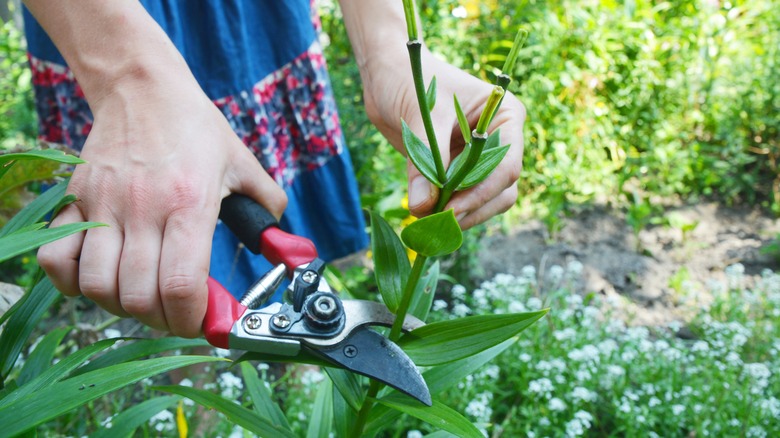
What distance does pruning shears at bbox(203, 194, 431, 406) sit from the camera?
2.56 feet

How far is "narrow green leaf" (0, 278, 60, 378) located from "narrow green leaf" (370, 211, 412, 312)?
39 centimetres

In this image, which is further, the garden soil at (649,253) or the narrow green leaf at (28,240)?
the garden soil at (649,253)

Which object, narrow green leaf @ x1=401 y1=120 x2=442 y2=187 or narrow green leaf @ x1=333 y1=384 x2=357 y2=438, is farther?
narrow green leaf @ x1=333 y1=384 x2=357 y2=438

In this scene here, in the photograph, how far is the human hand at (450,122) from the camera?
0.83 meters

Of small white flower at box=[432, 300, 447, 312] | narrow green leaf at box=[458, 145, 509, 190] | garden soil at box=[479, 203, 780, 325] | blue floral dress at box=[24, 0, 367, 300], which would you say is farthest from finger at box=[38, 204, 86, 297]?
garden soil at box=[479, 203, 780, 325]

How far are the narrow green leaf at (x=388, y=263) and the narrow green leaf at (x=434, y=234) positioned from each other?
10cm

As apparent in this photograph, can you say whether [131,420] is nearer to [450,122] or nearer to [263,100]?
[450,122]

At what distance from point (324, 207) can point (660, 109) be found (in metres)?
1.72

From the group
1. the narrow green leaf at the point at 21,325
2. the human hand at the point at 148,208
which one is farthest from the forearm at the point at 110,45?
the narrow green leaf at the point at 21,325

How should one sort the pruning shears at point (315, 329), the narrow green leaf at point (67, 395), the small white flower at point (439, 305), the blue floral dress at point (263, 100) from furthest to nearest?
the small white flower at point (439, 305) → the blue floral dress at point (263, 100) → the pruning shears at point (315, 329) → the narrow green leaf at point (67, 395)

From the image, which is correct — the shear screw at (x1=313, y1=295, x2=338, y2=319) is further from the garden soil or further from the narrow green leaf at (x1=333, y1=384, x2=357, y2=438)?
the garden soil

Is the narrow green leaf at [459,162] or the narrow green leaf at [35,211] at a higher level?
the narrow green leaf at [459,162]

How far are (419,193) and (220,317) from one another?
0.92ft

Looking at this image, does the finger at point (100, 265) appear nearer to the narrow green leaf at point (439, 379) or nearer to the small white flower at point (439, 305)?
the narrow green leaf at point (439, 379)
